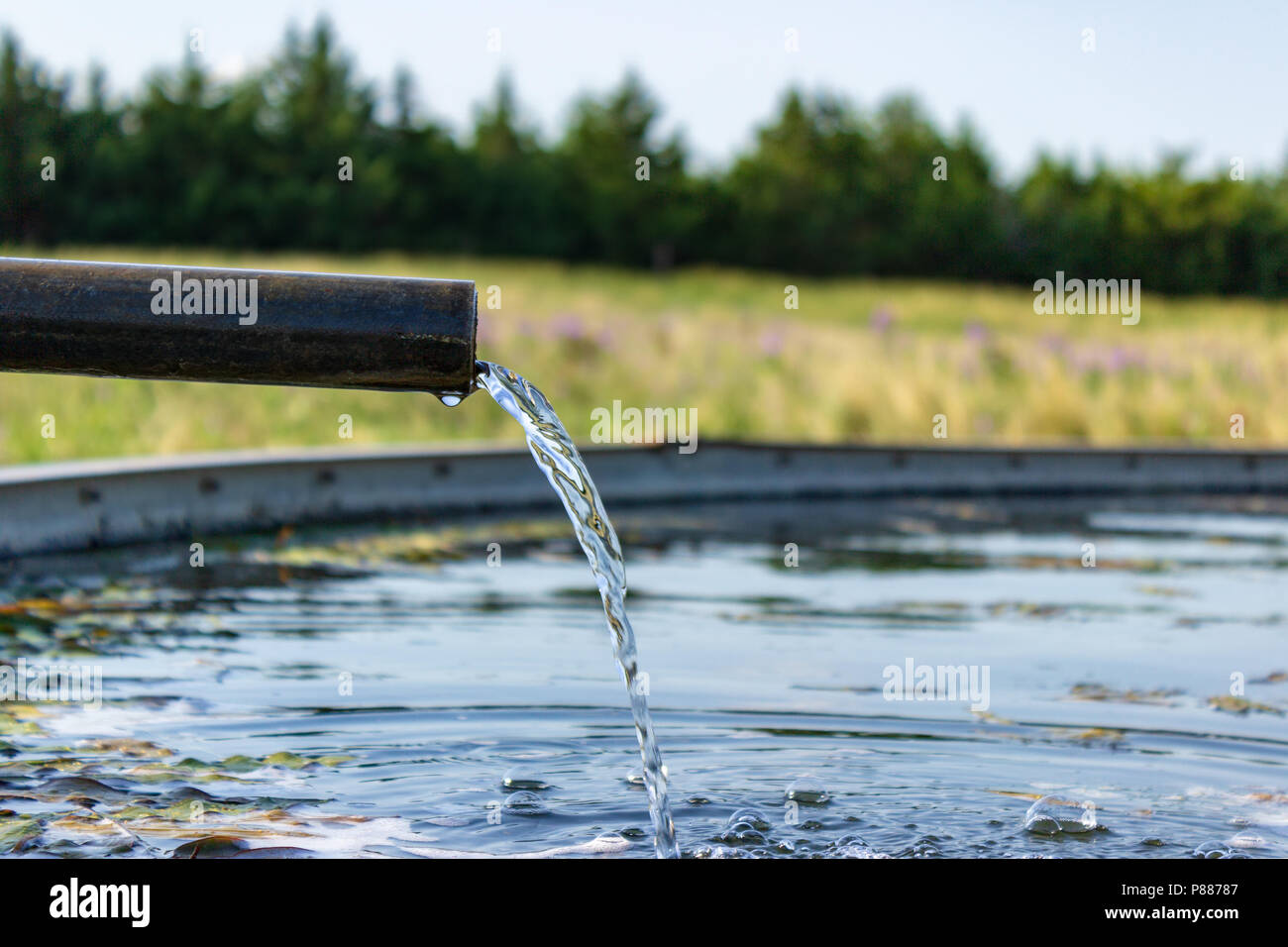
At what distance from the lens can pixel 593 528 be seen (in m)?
4.36

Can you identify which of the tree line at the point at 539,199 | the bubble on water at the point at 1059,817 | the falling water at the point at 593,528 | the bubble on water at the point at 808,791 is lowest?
the bubble on water at the point at 1059,817

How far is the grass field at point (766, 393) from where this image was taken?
12.1 metres

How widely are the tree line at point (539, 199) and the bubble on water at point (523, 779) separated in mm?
42208

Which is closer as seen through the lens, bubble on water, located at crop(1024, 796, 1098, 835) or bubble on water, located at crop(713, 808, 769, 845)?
bubble on water, located at crop(713, 808, 769, 845)

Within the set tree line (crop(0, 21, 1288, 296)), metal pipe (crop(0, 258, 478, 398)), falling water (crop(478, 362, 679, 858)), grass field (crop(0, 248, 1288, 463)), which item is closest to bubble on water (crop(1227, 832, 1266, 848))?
falling water (crop(478, 362, 679, 858))

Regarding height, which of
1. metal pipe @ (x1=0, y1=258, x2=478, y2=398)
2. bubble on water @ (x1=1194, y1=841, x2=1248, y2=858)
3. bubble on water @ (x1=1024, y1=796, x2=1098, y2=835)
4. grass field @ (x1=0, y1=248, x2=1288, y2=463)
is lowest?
bubble on water @ (x1=1194, y1=841, x2=1248, y2=858)

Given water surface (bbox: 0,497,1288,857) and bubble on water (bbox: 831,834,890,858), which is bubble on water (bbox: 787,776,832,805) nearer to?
water surface (bbox: 0,497,1288,857)

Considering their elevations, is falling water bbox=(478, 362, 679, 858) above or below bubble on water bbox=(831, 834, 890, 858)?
above

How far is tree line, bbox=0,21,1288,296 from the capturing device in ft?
149

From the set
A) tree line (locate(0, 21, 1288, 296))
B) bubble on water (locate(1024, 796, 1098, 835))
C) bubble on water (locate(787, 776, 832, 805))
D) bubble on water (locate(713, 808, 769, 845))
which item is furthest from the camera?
tree line (locate(0, 21, 1288, 296))

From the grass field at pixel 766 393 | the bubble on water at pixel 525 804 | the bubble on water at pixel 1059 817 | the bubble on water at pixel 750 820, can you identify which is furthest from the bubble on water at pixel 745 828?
the grass field at pixel 766 393

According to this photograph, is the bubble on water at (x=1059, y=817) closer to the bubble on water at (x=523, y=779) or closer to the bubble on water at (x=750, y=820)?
the bubble on water at (x=750, y=820)

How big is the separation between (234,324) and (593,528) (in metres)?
1.42

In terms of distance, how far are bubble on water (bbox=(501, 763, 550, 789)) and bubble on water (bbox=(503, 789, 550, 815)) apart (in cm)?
6
